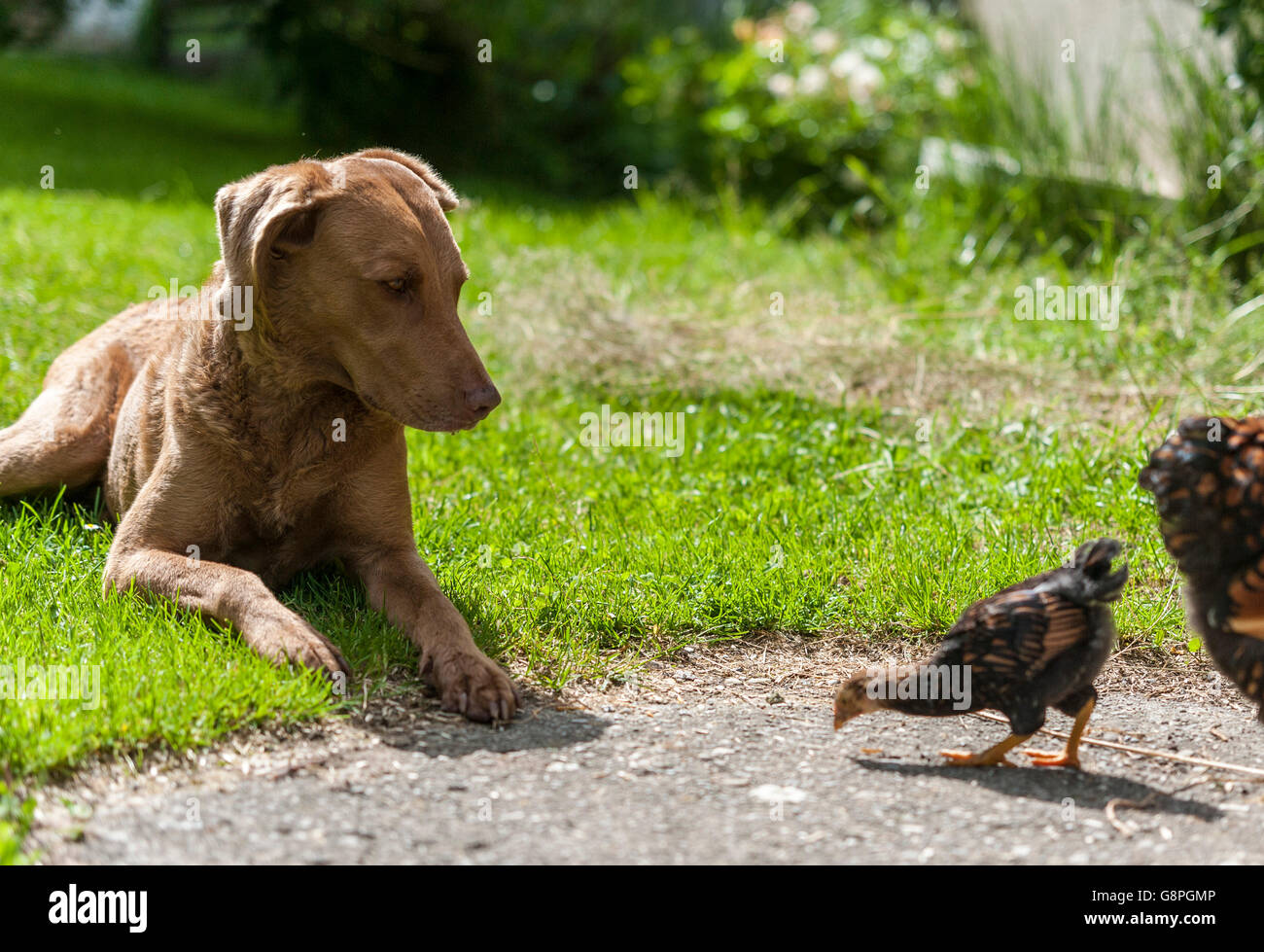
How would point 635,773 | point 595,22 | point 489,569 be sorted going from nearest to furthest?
point 635,773
point 489,569
point 595,22

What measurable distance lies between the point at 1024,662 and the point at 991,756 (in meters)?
0.28

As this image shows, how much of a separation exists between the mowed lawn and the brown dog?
0.14m

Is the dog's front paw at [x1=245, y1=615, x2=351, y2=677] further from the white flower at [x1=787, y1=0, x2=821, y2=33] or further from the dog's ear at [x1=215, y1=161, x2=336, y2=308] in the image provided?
the white flower at [x1=787, y1=0, x2=821, y2=33]

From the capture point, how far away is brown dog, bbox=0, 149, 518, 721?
11.8ft

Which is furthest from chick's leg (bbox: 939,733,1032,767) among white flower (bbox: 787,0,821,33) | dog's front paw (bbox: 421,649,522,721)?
white flower (bbox: 787,0,821,33)

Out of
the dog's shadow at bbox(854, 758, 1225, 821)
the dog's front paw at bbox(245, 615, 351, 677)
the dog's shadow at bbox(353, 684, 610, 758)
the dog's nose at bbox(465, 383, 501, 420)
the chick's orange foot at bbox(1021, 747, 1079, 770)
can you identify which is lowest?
the dog's shadow at bbox(854, 758, 1225, 821)

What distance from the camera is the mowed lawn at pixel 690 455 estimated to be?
371 cm

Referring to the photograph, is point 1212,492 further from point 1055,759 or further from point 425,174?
point 425,174

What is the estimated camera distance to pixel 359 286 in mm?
3621

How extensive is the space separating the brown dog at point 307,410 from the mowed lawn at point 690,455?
14 centimetres

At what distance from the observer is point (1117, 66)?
8.88 metres

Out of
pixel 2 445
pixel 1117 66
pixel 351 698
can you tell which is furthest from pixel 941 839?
pixel 1117 66

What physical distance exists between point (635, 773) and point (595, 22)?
458 inches

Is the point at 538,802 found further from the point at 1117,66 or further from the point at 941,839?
the point at 1117,66
